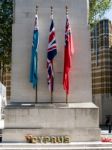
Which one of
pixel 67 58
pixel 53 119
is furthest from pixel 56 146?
pixel 67 58

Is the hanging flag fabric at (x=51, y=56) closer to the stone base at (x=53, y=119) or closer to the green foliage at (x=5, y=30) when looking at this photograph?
the stone base at (x=53, y=119)

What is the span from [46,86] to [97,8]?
1658 cm

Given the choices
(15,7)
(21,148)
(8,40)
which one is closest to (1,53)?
(8,40)

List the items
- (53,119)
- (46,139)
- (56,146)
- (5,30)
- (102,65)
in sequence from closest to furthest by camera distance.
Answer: (56,146) → (46,139) → (53,119) → (5,30) → (102,65)

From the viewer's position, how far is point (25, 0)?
1866 cm

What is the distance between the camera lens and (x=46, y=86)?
18.2 m

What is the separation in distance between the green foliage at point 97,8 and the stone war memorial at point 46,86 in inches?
566

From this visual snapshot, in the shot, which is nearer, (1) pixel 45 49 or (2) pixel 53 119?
(2) pixel 53 119

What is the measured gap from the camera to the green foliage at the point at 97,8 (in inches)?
1296

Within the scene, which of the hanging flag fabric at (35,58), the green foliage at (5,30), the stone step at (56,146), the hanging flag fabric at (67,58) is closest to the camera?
the stone step at (56,146)

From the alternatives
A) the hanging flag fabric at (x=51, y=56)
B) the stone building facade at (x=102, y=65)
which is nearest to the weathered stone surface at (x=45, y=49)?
the hanging flag fabric at (x=51, y=56)

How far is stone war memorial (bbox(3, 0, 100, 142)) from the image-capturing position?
1736cm

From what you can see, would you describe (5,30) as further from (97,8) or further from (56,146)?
(56,146)

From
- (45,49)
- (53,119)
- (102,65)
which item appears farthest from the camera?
(102,65)
